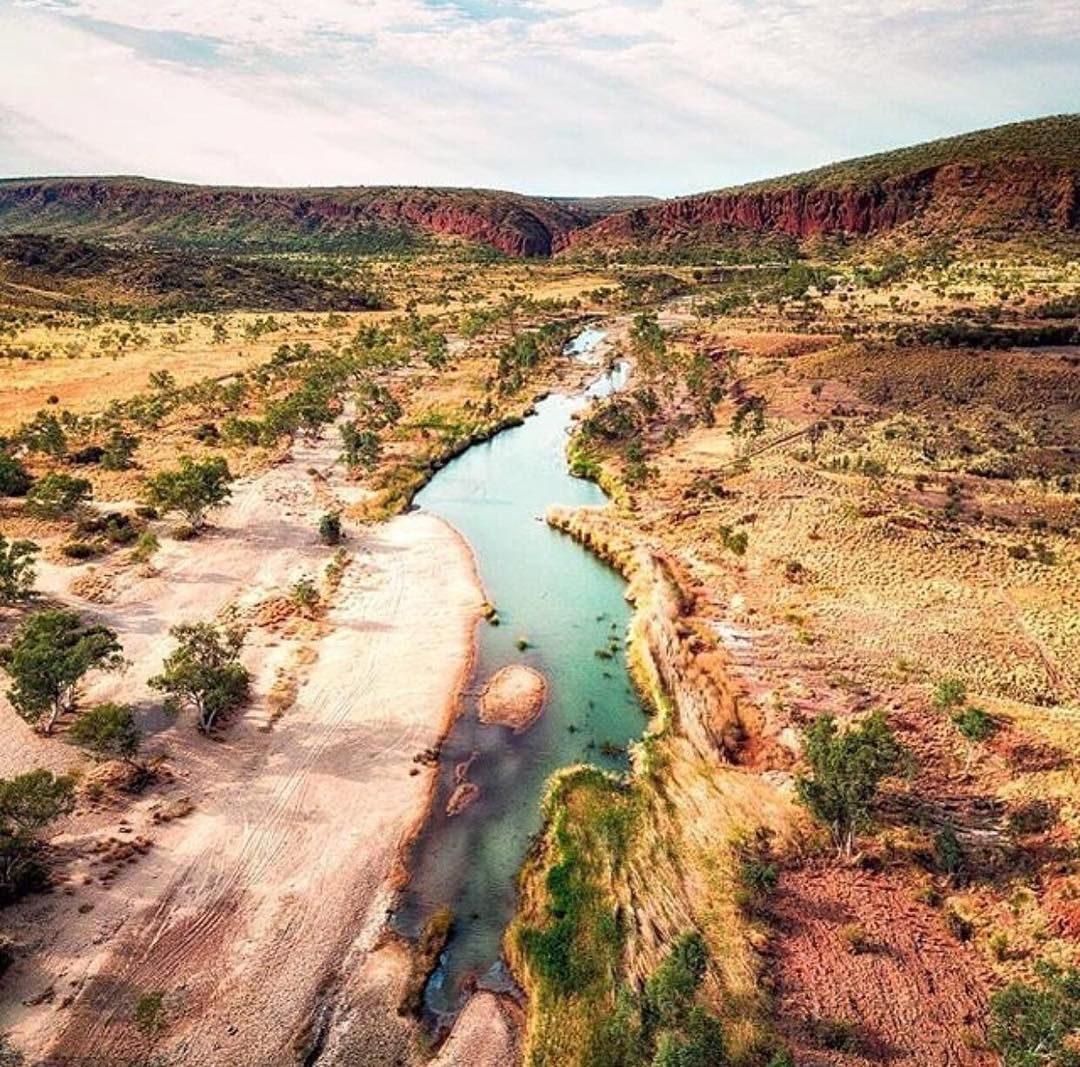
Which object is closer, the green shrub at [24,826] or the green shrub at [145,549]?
the green shrub at [24,826]

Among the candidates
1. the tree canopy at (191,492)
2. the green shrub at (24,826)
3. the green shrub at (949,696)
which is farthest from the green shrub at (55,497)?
the green shrub at (949,696)

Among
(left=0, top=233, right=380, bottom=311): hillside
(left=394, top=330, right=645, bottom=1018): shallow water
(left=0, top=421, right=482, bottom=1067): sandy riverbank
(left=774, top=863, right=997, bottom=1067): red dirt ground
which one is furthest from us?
(left=0, top=233, right=380, bottom=311): hillside

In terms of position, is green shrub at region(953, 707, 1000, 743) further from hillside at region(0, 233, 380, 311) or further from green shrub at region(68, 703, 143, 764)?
hillside at region(0, 233, 380, 311)

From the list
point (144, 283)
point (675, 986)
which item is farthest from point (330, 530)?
point (144, 283)

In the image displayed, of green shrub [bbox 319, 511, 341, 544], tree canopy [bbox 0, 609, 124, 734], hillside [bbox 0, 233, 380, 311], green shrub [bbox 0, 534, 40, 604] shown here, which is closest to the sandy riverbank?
tree canopy [bbox 0, 609, 124, 734]

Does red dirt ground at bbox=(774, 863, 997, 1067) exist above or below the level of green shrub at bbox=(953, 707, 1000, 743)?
below

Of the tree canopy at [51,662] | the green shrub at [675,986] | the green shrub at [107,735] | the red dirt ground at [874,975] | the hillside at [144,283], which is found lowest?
the red dirt ground at [874,975]

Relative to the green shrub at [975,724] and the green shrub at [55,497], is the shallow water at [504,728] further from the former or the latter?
the green shrub at [55,497]

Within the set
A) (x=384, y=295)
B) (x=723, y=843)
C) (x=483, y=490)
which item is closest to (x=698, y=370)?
(x=483, y=490)
